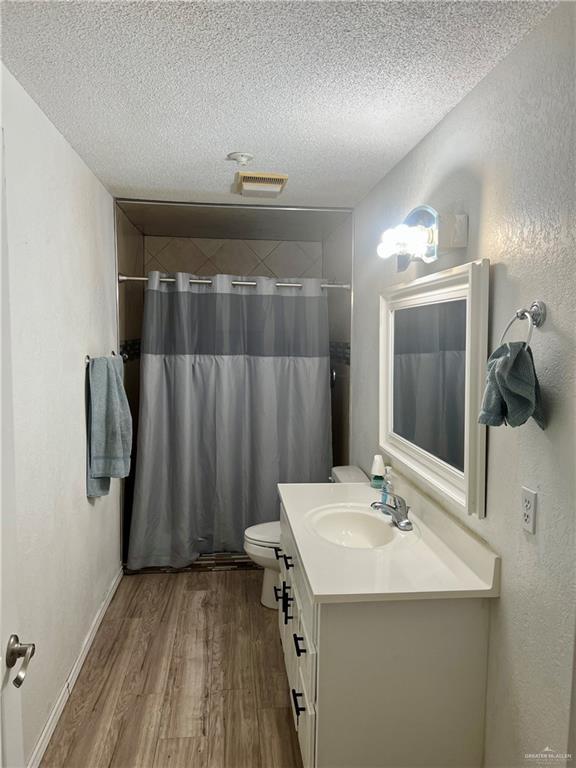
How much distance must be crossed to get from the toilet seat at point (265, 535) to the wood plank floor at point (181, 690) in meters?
0.38

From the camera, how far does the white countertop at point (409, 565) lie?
1.51 metres

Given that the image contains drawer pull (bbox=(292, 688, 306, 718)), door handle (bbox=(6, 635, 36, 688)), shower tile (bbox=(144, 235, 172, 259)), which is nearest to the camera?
door handle (bbox=(6, 635, 36, 688))

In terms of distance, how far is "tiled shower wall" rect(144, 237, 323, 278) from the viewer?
3.98 metres

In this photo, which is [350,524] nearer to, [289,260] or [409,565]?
[409,565]

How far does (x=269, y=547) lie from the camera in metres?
2.88

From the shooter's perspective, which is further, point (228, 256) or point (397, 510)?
point (228, 256)

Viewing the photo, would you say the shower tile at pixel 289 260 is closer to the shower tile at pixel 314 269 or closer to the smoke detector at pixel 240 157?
the shower tile at pixel 314 269

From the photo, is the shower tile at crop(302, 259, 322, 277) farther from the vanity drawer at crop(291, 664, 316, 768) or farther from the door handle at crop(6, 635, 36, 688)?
the door handle at crop(6, 635, 36, 688)

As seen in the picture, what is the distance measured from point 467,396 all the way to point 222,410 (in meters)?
1.98

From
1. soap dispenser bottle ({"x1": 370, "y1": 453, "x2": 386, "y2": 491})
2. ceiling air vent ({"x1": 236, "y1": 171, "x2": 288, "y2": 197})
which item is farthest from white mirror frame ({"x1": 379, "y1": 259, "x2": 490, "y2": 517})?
ceiling air vent ({"x1": 236, "y1": 171, "x2": 288, "y2": 197})

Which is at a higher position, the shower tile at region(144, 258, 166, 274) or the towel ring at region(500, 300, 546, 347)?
the shower tile at region(144, 258, 166, 274)

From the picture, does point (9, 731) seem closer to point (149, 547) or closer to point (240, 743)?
point (240, 743)

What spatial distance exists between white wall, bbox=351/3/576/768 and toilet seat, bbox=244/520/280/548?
140 cm

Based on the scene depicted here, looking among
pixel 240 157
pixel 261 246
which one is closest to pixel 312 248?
pixel 261 246
